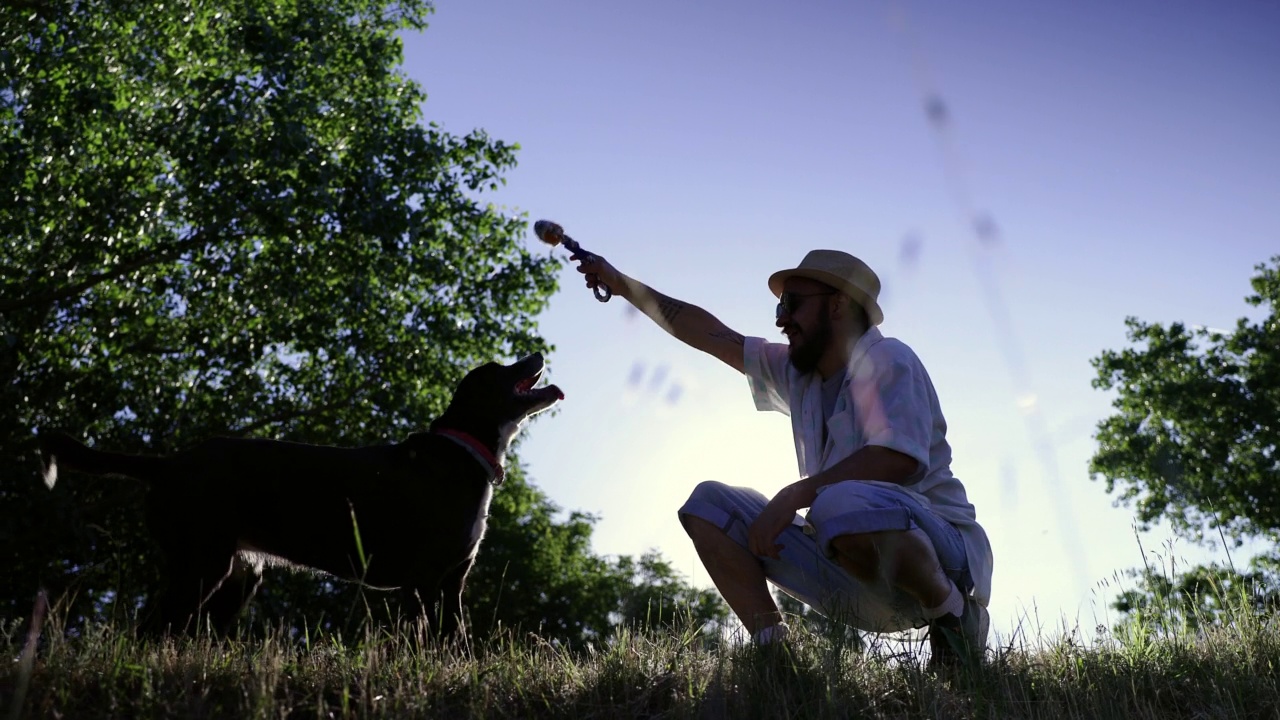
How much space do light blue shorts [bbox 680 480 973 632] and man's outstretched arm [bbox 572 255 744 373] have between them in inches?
45.4

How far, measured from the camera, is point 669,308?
20.0 ft

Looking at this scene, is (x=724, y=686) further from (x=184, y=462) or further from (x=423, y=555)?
(x=184, y=462)

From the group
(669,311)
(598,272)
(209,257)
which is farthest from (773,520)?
(209,257)

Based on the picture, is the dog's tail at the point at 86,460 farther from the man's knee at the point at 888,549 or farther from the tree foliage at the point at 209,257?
the tree foliage at the point at 209,257

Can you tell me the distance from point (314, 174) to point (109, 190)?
2857 mm

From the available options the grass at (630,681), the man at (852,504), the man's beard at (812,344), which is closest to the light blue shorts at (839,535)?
the man at (852,504)

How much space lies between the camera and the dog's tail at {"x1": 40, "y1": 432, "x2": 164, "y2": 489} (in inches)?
235

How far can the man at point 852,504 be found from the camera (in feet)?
14.1

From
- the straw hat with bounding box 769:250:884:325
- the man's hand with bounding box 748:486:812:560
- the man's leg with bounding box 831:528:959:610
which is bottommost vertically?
the man's leg with bounding box 831:528:959:610

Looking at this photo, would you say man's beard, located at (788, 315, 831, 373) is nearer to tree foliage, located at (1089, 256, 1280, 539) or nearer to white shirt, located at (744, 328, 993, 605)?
white shirt, located at (744, 328, 993, 605)

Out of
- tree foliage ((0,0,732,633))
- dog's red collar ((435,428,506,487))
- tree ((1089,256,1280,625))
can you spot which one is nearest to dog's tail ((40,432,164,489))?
dog's red collar ((435,428,506,487))

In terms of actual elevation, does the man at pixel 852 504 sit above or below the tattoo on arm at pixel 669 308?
below

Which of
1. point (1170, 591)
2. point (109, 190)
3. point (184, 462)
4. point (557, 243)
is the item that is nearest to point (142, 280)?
point (109, 190)

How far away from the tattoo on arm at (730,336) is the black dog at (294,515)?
66.4 inches
